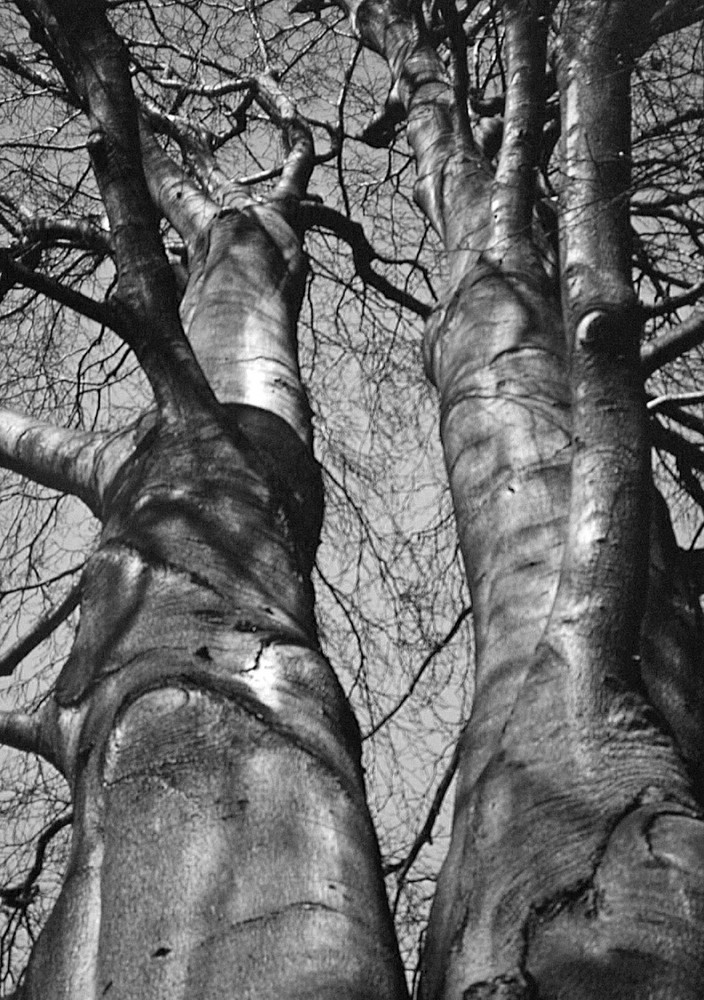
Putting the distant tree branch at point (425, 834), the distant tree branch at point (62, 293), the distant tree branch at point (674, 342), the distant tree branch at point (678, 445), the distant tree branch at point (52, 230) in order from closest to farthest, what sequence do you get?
1. the distant tree branch at point (674, 342)
2. the distant tree branch at point (62, 293)
3. the distant tree branch at point (678, 445)
4. the distant tree branch at point (425, 834)
5. the distant tree branch at point (52, 230)

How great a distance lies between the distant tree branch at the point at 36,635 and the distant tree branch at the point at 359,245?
158cm

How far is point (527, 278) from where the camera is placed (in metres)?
2.90

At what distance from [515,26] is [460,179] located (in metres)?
0.67

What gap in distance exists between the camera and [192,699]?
1.81 m

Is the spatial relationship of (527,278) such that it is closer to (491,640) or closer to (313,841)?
(491,640)

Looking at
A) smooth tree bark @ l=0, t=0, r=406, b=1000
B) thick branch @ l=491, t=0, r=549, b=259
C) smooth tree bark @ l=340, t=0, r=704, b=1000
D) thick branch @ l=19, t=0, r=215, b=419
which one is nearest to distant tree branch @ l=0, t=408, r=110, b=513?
smooth tree bark @ l=0, t=0, r=406, b=1000

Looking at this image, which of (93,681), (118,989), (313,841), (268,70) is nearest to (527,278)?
(93,681)

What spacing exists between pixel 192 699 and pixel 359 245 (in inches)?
116

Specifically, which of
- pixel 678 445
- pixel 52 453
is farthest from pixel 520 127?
pixel 52 453

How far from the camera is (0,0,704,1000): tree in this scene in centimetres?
149

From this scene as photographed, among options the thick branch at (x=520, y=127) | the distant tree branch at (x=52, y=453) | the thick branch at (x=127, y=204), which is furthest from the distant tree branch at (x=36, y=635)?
the thick branch at (x=520, y=127)

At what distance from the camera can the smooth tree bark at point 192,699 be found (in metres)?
1.52

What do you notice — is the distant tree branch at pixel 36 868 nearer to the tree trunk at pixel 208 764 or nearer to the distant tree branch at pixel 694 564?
the tree trunk at pixel 208 764

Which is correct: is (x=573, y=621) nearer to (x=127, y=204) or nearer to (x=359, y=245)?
(x=127, y=204)
